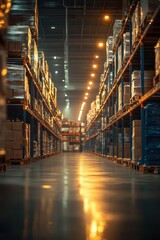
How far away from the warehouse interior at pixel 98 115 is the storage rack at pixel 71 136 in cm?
1257

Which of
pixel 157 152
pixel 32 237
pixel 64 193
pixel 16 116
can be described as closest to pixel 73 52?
pixel 16 116

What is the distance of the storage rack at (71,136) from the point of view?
1475 inches

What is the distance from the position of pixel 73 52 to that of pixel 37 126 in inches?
298

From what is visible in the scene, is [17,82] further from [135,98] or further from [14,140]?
[135,98]

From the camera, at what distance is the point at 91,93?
3203cm

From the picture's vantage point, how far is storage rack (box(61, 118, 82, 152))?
3747cm

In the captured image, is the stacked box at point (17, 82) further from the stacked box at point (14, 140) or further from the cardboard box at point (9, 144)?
the cardboard box at point (9, 144)

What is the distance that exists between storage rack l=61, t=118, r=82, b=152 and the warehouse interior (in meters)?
12.6

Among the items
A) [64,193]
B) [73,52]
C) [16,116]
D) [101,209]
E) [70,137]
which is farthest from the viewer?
[70,137]

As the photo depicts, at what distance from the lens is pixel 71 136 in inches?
1487

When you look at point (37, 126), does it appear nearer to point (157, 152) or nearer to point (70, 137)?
point (157, 152)

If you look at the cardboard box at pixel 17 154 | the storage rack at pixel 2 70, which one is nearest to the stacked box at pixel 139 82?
the cardboard box at pixel 17 154

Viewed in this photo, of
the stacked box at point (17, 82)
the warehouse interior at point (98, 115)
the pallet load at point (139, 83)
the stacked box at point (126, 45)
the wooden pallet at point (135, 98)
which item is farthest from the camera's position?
the stacked box at point (126, 45)

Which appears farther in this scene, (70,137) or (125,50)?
(70,137)
